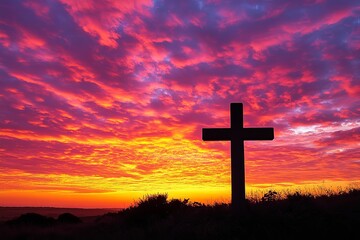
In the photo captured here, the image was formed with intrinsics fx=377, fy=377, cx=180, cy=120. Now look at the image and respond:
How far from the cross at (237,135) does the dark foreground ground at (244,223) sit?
59.0 inches

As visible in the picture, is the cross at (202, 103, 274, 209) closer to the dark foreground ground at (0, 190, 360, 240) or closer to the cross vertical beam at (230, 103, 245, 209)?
the cross vertical beam at (230, 103, 245, 209)

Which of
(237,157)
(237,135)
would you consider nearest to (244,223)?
(237,157)

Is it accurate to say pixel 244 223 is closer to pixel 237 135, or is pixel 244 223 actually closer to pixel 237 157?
pixel 237 157

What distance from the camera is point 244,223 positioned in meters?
11.0

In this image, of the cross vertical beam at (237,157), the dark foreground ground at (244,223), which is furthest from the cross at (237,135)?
the dark foreground ground at (244,223)

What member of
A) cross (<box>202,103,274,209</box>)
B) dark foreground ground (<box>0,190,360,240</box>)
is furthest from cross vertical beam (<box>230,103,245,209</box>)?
dark foreground ground (<box>0,190,360,240</box>)

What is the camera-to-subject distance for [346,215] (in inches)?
440

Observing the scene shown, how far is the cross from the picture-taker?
46.6ft

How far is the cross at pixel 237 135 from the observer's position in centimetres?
1420

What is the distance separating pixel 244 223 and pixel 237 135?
4.36 metres

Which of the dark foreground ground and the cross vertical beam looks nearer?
the dark foreground ground

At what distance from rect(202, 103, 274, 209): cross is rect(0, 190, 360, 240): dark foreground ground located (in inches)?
59.0

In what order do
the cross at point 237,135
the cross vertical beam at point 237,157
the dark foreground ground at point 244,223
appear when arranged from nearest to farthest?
the dark foreground ground at point 244,223 < the cross vertical beam at point 237,157 < the cross at point 237,135

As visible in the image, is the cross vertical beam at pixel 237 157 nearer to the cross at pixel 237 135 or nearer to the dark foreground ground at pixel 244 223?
the cross at pixel 237 135
